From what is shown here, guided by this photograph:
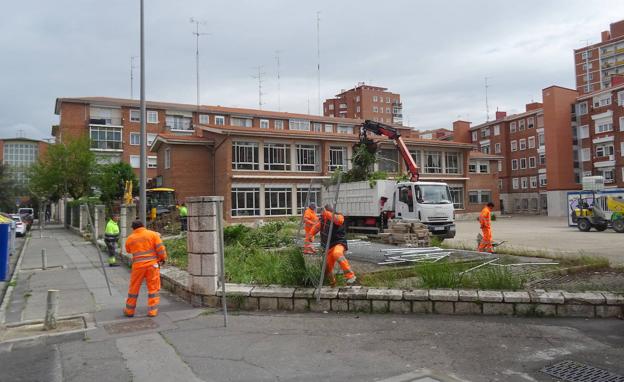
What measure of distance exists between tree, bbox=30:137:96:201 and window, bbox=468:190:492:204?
3597cm

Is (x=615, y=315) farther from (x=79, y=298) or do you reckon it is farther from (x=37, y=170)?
(x=37, y=170)

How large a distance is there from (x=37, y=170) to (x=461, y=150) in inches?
1505

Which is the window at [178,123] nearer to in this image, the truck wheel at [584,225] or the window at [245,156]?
the window at [245,156]

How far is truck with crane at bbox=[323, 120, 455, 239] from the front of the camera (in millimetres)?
18469

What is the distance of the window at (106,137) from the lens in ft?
169

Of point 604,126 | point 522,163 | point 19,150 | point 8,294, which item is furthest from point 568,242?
point 19,150

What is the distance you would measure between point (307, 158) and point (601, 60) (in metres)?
72.0

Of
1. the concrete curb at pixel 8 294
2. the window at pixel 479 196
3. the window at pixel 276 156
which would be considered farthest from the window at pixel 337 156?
the concrete curb at pixel 8 294

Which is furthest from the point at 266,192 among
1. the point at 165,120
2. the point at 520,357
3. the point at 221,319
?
the point at 520,357

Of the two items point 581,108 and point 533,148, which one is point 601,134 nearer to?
point 581,108

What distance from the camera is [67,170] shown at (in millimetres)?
38000

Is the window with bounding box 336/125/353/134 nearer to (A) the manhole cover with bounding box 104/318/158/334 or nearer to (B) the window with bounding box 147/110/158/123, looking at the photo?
(B) the window with bounding box 147/110/158/123

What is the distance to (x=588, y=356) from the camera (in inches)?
199

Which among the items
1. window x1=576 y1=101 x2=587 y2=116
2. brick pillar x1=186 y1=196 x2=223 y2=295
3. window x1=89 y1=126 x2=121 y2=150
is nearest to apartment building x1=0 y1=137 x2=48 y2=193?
window x1=89 y1=126 x2=121 y2=150
